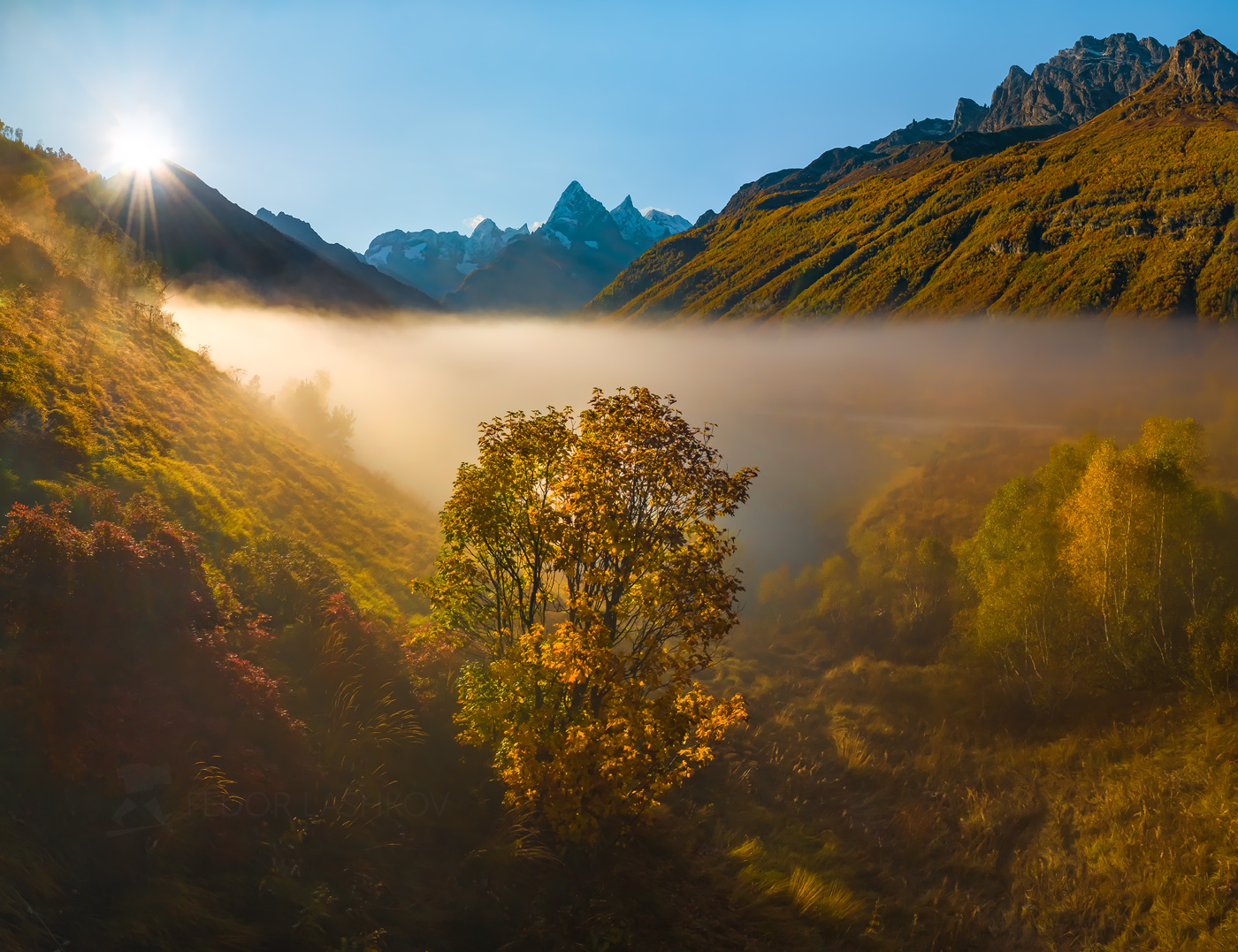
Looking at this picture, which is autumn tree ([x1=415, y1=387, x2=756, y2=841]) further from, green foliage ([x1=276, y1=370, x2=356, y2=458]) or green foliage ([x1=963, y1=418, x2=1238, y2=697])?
green foliage ([x1=276, y1=370, x2=356, y2=458])

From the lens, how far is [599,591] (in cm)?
1881

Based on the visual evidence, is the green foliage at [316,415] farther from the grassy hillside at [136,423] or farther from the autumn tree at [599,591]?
the autumn tree at [599,591]

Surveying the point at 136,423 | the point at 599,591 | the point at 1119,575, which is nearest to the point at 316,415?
the point at 136,423

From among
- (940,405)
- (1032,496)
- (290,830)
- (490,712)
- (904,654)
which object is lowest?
(904,654)

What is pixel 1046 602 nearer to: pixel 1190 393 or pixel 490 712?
pixel 490 712

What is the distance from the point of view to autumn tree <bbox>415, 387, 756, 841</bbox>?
16422 mm

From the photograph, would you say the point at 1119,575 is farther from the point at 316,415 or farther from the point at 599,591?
the point at 316,415

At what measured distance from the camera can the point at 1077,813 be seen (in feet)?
94.9

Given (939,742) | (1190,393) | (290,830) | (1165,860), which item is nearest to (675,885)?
(290,830)

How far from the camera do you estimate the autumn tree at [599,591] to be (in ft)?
53.9

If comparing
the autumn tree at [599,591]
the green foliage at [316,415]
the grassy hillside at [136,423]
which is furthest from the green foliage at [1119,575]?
the green foliage at [316,415]

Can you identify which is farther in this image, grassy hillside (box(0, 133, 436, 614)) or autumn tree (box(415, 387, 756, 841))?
grassy hillside (box(0, 133, 436, 614))

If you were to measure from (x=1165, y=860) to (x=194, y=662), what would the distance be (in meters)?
33.9

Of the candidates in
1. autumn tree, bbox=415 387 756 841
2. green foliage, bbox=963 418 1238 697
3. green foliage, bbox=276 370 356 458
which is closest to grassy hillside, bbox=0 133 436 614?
autumn tree, bbox=415 387 756 841
